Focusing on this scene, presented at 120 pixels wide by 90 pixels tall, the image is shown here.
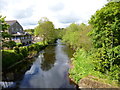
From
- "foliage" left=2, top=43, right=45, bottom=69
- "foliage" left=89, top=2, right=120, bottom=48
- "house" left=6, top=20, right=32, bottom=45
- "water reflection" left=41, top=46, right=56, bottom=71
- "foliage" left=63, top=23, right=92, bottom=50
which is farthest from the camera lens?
"house" left=6, top=20, right=32, bottom=45

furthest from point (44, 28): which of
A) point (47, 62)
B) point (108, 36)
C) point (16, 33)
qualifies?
point (108, 36)

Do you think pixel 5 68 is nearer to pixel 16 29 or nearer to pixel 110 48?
pixel 110 48

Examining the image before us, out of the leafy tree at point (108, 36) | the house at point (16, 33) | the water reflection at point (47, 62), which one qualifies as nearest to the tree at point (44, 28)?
the house at point (16, 33)

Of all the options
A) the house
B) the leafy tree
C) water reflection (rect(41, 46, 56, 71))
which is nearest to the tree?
the house

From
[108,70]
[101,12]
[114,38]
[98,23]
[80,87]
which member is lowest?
[80,87]

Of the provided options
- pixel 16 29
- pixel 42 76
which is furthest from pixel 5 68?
pixel 16 29

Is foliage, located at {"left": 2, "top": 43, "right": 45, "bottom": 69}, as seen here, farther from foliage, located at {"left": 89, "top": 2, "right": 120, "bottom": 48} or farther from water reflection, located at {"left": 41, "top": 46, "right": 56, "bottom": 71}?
foliage, located at {"left": 89, "top": 2, "right": 120, "bottom": 48}

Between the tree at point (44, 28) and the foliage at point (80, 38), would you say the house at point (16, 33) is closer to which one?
the tree at point (44, 28)

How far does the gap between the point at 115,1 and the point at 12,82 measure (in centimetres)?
1679

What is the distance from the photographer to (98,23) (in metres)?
12.8

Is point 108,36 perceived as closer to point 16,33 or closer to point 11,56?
point 11,56

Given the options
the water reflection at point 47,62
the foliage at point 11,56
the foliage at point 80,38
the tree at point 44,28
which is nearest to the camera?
the foliage at point 11,56

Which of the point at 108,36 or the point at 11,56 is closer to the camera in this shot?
the point at 108,36

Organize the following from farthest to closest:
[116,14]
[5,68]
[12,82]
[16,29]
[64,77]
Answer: [16,29] < [5,68] < [64,77] < [12,82] < [116,14]
